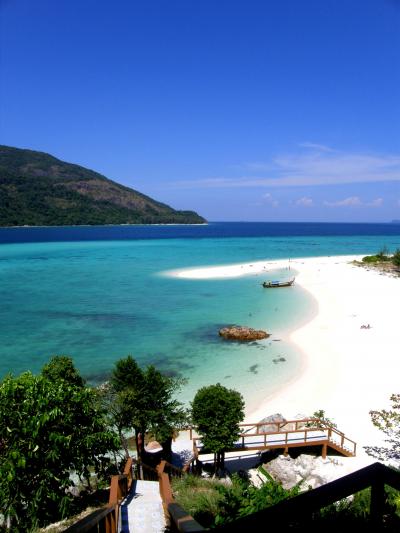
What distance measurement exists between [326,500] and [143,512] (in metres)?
8.28

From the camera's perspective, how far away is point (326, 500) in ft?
6.66

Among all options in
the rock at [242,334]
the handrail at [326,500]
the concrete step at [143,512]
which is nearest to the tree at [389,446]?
the concrete step at [143,512]

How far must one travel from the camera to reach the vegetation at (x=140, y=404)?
44.2 ft

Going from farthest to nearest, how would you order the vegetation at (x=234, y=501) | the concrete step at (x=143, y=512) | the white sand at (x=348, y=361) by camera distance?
the white sand at (x=348, y=361) → the concrete step at (x=143, y=512) → the vegetation at (x=234, y=501)

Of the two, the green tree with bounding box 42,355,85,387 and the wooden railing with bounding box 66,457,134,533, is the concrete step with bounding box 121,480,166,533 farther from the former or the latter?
the green tree with bounding box 42,355,85,387

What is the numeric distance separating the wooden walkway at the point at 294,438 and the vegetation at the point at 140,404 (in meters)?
1.60

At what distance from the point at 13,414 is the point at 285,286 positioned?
4425 centimetres

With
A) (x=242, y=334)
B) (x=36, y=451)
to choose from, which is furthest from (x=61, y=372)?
(x=242, y=334)

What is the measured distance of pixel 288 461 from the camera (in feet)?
46.2

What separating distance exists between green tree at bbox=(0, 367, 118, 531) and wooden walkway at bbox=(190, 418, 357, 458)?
689 centimetres

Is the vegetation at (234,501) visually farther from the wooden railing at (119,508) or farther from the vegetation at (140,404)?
the vegetation at (140,404)

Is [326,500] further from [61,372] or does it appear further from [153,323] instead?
[153,323]

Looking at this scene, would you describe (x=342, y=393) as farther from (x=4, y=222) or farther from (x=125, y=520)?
(x=4, y=222)

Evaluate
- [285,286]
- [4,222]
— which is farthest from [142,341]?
[4,222]
